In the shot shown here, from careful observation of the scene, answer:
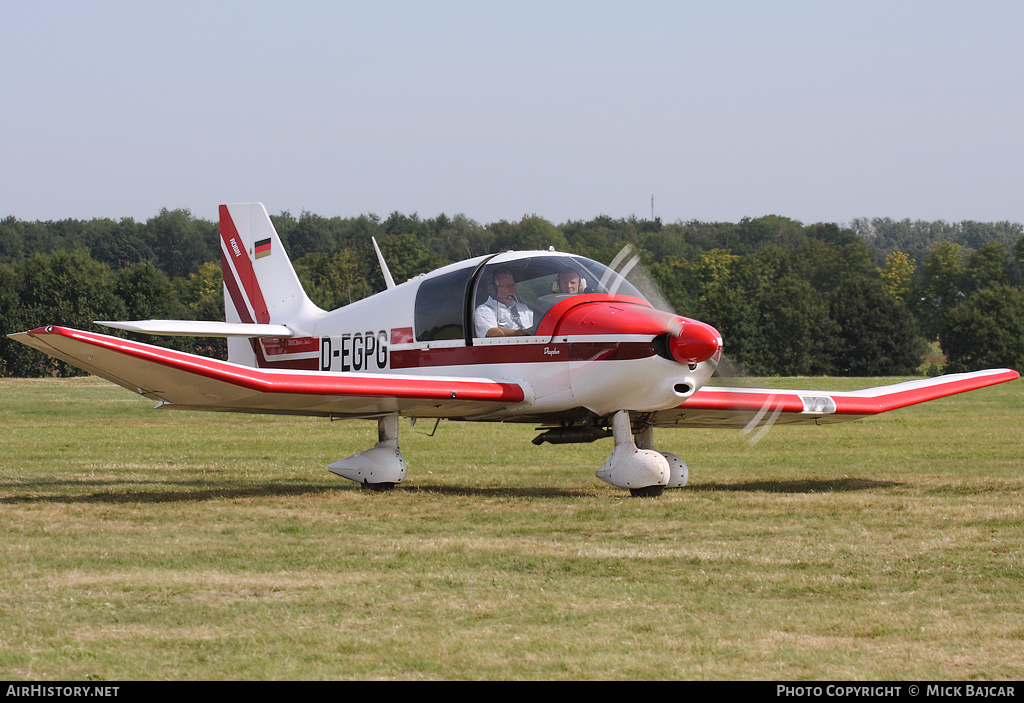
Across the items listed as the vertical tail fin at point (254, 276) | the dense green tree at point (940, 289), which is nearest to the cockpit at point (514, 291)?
Answer: the vertical tail fin at point (254, 276)

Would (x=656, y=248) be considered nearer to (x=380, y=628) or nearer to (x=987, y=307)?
(x=987, y=307)

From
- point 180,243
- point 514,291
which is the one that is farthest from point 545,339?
point 180,243

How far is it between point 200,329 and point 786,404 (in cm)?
698

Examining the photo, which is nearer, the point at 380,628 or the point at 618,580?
the point at 380,628

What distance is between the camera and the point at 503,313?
37.6 ft

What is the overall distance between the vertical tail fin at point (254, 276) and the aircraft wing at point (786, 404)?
18.0 feet

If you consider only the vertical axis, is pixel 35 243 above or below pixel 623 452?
above

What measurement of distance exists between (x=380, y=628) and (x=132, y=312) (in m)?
74.9

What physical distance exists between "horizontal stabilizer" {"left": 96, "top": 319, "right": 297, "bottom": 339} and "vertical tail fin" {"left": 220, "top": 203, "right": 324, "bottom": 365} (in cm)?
44

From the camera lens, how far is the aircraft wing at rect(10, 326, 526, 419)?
9383mm

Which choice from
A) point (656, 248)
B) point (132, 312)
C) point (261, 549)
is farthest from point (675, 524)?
point (656, 248)

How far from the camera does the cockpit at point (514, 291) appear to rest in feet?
36.8

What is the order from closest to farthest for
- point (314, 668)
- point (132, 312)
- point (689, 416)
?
point (314, 668) → point (689, 416) → point (132, 312)

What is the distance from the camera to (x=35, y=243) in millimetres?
131750
